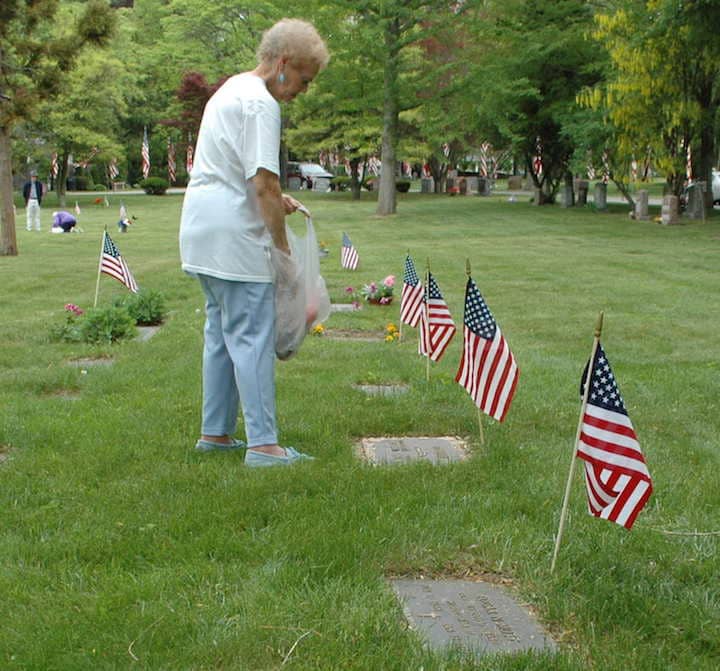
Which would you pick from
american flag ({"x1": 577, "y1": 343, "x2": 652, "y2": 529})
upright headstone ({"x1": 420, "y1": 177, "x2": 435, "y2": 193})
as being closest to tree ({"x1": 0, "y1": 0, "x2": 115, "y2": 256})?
american flag ({"x1": 577, "y1": 343, "x2": 652, "y2": 529})

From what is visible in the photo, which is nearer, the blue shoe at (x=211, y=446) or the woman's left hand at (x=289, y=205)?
the woman's left hand at (x=289, y=205)

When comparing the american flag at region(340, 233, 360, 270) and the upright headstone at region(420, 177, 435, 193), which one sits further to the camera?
the upright headstone at region(420, 177, 435, 193)

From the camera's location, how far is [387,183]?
3300 cm

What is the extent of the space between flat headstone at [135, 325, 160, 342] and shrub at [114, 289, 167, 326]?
133 millimetres

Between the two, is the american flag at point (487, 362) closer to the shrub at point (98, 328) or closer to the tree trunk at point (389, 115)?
the shrub at point (98, 328)

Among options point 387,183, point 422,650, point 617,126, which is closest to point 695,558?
point 422,650

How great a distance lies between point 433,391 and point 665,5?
17.9 m

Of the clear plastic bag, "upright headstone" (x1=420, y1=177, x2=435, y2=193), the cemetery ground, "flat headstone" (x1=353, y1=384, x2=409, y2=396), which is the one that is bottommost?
the cemetery ground

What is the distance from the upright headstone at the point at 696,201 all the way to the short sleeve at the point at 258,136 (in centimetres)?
2530

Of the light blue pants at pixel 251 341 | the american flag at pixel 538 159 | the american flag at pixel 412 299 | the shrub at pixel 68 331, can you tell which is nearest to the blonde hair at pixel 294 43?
the light blue pants at pixel 251 341

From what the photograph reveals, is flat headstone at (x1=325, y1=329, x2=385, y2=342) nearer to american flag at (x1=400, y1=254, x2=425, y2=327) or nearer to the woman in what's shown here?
american flag at (x1=400, y1=254, x2=425, y2=327)

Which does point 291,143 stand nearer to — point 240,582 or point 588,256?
point 588,256

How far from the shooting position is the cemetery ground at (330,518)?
10.1 ft

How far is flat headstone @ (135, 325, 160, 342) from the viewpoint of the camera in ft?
29.5
